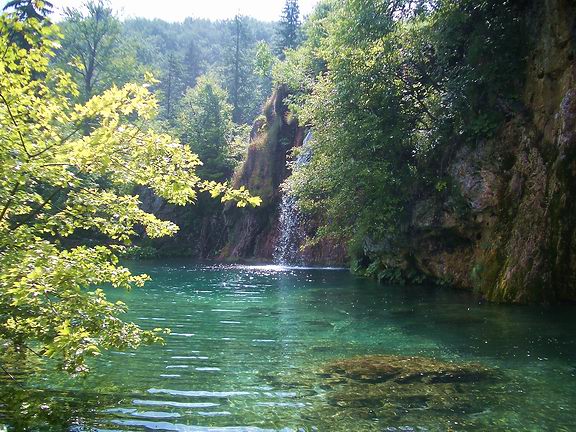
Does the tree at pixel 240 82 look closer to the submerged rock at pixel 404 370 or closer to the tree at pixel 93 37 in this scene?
the tree at pixel 93 37

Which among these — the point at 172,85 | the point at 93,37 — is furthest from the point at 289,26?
the point at 93,37

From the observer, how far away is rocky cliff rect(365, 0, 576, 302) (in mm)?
11227

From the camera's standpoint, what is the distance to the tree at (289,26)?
5981cm

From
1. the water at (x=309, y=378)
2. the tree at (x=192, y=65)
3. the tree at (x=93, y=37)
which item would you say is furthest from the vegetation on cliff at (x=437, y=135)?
the tree at (x=192, y=65)

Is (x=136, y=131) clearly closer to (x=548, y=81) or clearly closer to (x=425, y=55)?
(x=548, y=81)

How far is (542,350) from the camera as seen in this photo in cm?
737

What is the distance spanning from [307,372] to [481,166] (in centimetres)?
996

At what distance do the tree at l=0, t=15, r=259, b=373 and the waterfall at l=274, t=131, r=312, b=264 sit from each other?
21485 millimetres

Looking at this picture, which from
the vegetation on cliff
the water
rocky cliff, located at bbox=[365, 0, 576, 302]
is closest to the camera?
the water

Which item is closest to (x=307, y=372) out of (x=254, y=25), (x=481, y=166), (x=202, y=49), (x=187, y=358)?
(x=187, y=358)

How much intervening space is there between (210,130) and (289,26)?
99.9 ft

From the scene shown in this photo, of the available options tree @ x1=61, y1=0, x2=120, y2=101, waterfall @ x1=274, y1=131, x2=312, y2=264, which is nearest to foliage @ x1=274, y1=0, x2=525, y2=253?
waterfall @ x1=274, y1=131, x2=312, y2=264

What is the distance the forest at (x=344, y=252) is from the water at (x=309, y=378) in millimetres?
44

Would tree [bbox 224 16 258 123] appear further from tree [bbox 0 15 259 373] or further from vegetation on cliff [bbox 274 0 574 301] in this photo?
tree [bbox 0 15 259 373]
